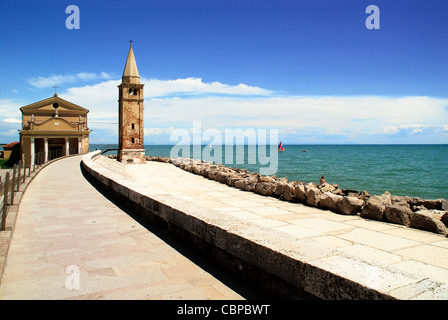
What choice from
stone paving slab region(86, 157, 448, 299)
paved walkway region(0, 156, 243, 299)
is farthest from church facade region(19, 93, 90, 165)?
paved walkway region(0, 156, 243, 299)

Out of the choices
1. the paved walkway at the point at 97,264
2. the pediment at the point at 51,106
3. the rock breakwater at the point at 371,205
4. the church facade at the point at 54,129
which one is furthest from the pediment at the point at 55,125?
the paved walkway at the point at 97,264

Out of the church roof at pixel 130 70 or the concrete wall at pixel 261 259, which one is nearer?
the concrete wall at pixel 261 259

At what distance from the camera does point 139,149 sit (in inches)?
1364

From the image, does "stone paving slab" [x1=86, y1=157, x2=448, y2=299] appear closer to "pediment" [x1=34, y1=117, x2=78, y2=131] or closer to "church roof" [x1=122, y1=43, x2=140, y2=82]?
"church roof" [x1=122, y1=43, x2=140, y2=82]

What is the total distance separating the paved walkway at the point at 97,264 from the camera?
2.67 m

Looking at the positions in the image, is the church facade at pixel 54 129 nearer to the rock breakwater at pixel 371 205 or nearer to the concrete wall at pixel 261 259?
the rock breakwater at pixel 371 205

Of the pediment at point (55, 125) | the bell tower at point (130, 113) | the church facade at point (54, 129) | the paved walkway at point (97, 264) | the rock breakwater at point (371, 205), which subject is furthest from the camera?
the pediment at point (55, 125)

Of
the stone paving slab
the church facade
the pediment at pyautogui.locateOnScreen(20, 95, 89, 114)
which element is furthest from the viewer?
the pediment at pyautogui.locateOnScreen(20, 95, 89, 114)

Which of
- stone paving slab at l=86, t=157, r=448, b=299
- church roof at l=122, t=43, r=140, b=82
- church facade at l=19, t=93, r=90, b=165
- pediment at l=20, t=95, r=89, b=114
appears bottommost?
stone paving slab at l=86, t=157, r=448, b=299

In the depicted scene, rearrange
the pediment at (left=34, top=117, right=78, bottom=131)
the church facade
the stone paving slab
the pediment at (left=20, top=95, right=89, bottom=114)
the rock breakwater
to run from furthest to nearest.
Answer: the pediment at (left=20, top=95, right=89, bottom=114), the pediment at (left=34, top=117, right=78, bottom=131), the church facade, the rock breakwater, the stone paving slab

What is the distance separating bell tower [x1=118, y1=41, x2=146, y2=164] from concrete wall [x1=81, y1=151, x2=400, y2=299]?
30.7 m

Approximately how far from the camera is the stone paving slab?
193cm
